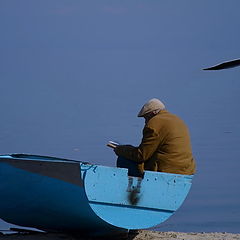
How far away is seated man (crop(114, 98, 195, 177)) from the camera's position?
858cm

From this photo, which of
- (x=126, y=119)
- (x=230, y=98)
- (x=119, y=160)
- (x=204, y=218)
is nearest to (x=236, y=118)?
(x=126, y=119)

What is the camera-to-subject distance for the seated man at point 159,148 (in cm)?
858

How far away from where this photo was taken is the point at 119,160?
29.0ft

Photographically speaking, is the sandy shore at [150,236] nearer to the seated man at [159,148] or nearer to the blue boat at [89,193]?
the blue boat at [89,193]

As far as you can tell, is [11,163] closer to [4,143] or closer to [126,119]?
[4,143]

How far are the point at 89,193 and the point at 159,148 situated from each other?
0.75m

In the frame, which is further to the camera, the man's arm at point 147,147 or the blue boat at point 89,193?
the man's arm at point 147,147

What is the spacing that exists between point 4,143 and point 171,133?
1072 cm

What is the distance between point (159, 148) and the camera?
339 inches

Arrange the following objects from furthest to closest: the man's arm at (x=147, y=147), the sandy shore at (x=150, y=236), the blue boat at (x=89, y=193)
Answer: the sandy shore at (x=150, y=236), the man's arm at (x=147, y=147), the blue boat at (x=89, y=193)

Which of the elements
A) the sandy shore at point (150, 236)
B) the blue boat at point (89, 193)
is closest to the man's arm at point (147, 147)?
the blue boat at point (89, 193)

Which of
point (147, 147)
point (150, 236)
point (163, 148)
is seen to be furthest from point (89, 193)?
point (150, 236)

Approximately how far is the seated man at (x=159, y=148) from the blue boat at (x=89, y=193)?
0.46ft

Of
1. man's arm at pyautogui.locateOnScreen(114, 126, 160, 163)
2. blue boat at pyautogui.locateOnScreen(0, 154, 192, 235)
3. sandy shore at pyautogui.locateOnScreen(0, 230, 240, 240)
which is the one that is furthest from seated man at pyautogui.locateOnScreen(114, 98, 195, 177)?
sandy shore at pyautogui.locateOnScreen(0, 230, 240, 240)
